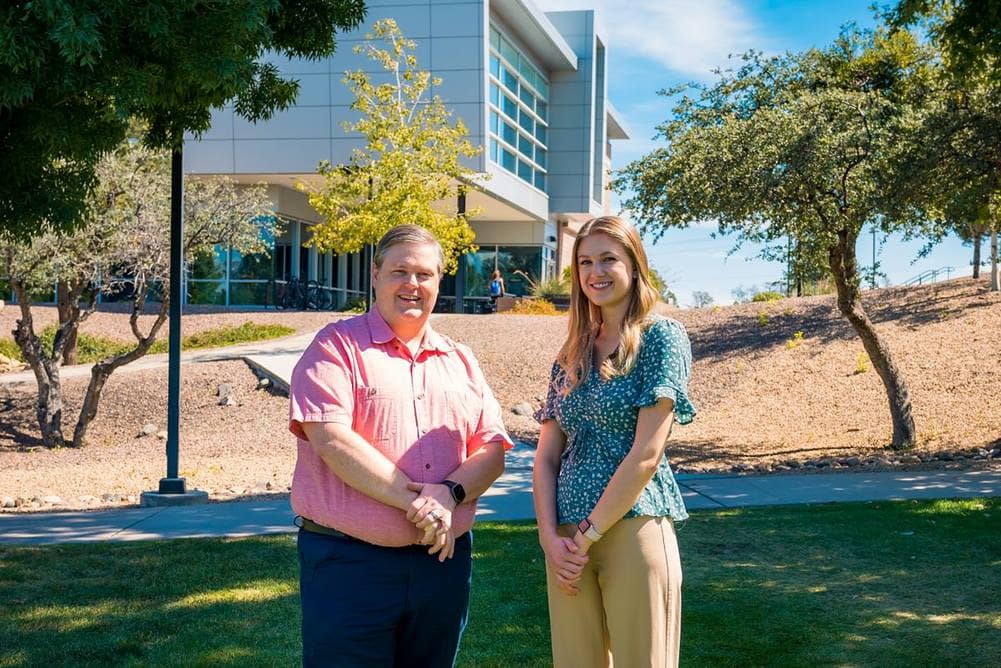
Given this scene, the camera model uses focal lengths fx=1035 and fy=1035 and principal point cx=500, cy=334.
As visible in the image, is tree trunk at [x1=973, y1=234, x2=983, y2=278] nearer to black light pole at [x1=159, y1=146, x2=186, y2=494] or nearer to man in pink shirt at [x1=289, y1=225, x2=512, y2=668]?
black light pole at [x1=159, y1=146, x2=186, y2=494]

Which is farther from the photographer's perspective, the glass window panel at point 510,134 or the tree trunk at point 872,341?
the glass window panel at point 510,134

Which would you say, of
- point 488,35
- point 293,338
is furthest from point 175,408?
point 488,35

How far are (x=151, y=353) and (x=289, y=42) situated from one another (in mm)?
15622

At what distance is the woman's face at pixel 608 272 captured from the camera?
320cm

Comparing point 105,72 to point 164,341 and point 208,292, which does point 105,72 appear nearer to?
point 164,341

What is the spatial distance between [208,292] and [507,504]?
23459 mm

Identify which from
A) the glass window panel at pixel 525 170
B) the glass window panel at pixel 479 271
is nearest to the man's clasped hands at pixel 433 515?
the glass window panel at pixel 525 170

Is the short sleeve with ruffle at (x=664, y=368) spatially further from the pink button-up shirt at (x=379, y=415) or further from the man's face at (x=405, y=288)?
the man's face at (x=405, y=288)

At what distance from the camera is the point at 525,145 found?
36.4m

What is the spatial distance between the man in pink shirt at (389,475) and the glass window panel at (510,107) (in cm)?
3090

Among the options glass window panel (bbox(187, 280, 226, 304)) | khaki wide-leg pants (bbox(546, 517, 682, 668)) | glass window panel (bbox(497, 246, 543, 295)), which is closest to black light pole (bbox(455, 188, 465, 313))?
glass window panel (bbox(497, 246, 543, 295))

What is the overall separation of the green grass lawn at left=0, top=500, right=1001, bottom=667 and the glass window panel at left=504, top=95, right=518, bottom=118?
26975mm

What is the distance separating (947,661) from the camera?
16.2 ft

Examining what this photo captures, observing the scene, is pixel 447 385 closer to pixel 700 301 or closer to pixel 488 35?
pixel 488 35
